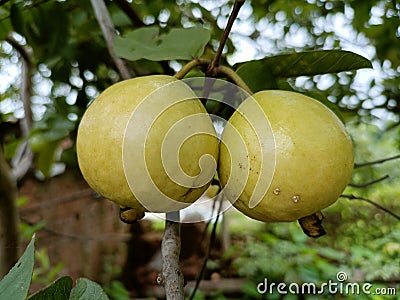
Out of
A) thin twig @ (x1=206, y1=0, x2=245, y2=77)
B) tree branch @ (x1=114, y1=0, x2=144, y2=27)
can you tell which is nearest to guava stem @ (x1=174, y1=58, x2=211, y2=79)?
thin twig @ (x1=206, y1=0, x2=245, y2=77)

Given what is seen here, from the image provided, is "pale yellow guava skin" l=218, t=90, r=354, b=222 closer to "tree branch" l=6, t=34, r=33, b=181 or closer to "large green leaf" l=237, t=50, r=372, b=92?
"large green leaf" l=237, t=50, r=372, b=92

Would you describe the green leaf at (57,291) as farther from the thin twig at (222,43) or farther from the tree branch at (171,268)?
the thin twig at (222,43)

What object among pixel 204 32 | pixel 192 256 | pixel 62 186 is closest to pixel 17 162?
pixel 62 186

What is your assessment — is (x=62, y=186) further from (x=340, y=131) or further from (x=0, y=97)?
(x=340, y=131)

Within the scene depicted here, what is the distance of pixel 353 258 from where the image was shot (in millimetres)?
2184

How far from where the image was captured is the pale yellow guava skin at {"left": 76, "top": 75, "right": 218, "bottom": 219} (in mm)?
507

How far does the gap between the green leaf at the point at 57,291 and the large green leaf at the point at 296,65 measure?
39cm

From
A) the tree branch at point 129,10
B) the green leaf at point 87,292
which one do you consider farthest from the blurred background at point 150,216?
the green leaf at point 87,292

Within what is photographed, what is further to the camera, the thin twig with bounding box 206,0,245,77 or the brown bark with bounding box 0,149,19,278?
the brown bark with bounding box 0,149,19,278

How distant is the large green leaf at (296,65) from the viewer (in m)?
0.65

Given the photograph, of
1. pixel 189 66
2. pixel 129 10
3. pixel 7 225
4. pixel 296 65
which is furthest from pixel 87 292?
pixel 129 10

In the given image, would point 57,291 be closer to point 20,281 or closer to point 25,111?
point 20,281

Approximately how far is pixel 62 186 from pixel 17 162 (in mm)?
783

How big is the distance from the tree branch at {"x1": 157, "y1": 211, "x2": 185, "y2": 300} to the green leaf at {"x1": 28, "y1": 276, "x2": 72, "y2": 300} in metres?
0.10
